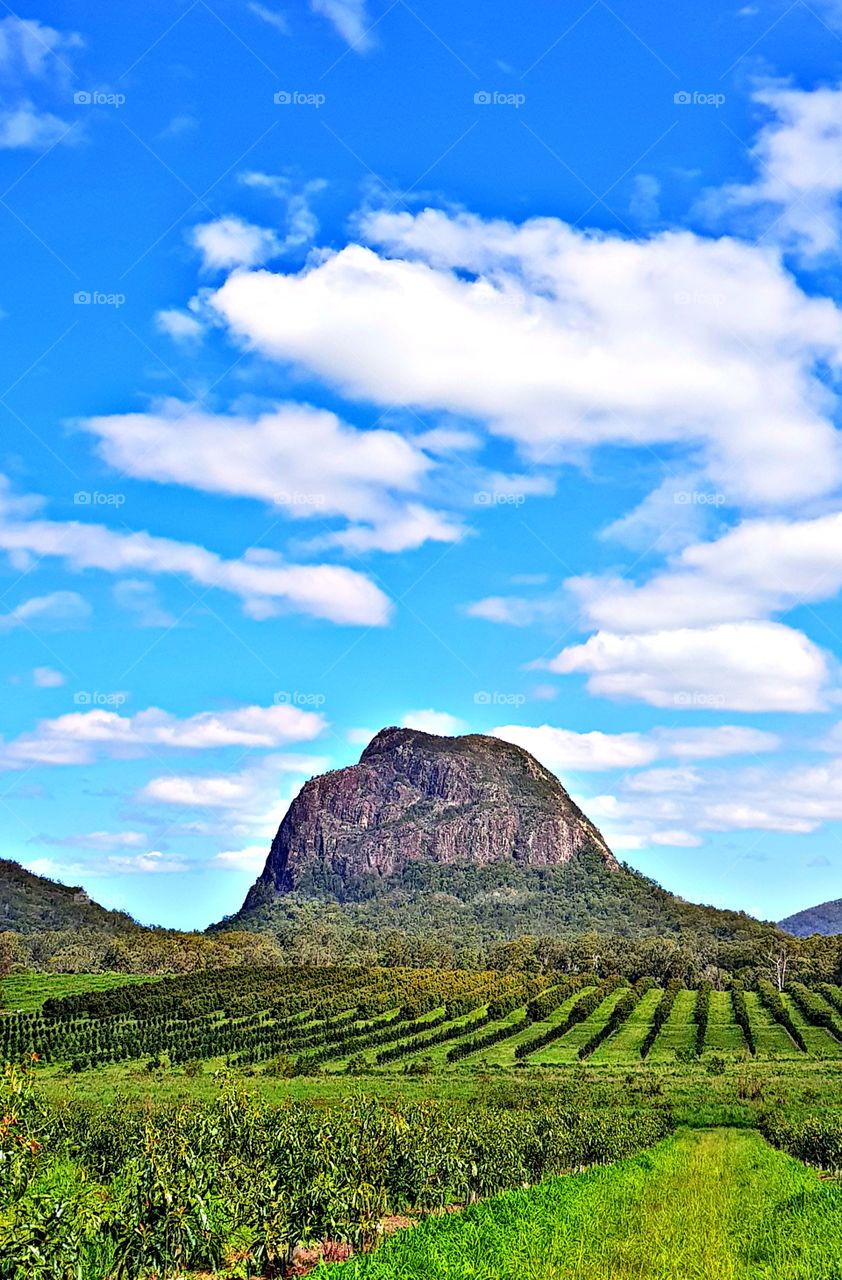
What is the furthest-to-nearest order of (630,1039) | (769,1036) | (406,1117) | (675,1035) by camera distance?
(675,1035) → (630,1039) → (769,1036) → (406,1117)

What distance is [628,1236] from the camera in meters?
26.7

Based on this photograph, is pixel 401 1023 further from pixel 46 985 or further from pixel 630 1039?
pixel 46 985

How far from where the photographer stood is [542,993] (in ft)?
569

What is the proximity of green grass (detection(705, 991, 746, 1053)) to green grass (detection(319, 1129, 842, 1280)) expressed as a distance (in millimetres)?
95166

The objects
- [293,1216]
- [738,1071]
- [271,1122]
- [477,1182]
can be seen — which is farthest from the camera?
[738,1071]

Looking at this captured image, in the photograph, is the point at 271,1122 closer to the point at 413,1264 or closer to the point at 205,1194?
the point at 205,1194

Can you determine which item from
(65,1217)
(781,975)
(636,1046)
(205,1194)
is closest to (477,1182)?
(205,1194)

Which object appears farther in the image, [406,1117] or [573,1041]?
[573,1041]

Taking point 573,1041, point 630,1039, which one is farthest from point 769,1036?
point 573,1041

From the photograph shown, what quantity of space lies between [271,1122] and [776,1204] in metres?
19.2

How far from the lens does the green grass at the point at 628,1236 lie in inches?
843

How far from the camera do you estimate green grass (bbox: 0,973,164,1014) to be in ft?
522

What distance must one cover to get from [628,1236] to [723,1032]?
12315 centimetres

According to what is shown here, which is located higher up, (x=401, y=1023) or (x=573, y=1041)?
(x=401, y=1023)
